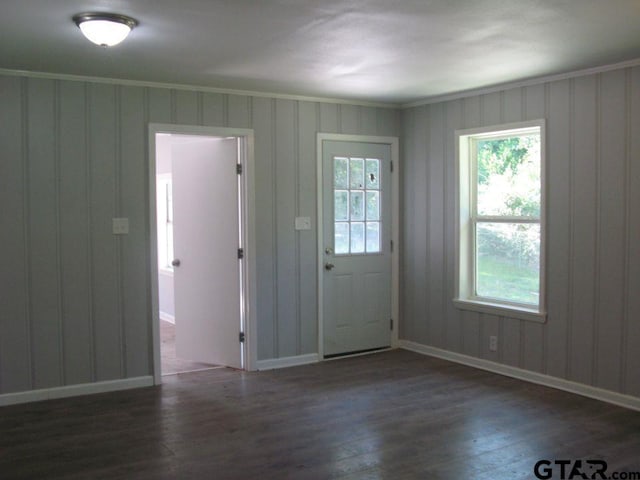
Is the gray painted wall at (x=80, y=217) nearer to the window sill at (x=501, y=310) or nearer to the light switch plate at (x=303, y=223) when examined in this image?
the light switch plate at (x=303, y=223)

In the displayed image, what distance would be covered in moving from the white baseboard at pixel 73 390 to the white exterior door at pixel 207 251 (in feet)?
2.60

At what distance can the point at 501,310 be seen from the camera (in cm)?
506

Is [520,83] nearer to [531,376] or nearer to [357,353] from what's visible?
[531,376]

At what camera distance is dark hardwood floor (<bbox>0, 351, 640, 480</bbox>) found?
329 cm

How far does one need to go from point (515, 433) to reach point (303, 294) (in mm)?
2307

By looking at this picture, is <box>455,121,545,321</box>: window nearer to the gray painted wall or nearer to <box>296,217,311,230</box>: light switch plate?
<box>296,217,311,230</box>: light switch plate

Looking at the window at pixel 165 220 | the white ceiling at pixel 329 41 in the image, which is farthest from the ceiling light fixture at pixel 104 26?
the window at pixel 165 220

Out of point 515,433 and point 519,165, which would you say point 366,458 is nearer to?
point 515,433

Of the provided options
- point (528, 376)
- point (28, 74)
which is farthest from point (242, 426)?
point (28, 74)

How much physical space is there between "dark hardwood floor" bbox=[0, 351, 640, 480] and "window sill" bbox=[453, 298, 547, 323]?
20.2 inches

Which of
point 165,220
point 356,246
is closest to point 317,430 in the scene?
point 356,246

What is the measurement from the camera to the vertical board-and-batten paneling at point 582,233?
4.16 meters

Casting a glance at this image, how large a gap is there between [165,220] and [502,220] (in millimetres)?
4349

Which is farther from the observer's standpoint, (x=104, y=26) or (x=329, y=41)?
(x=329, y=41)
